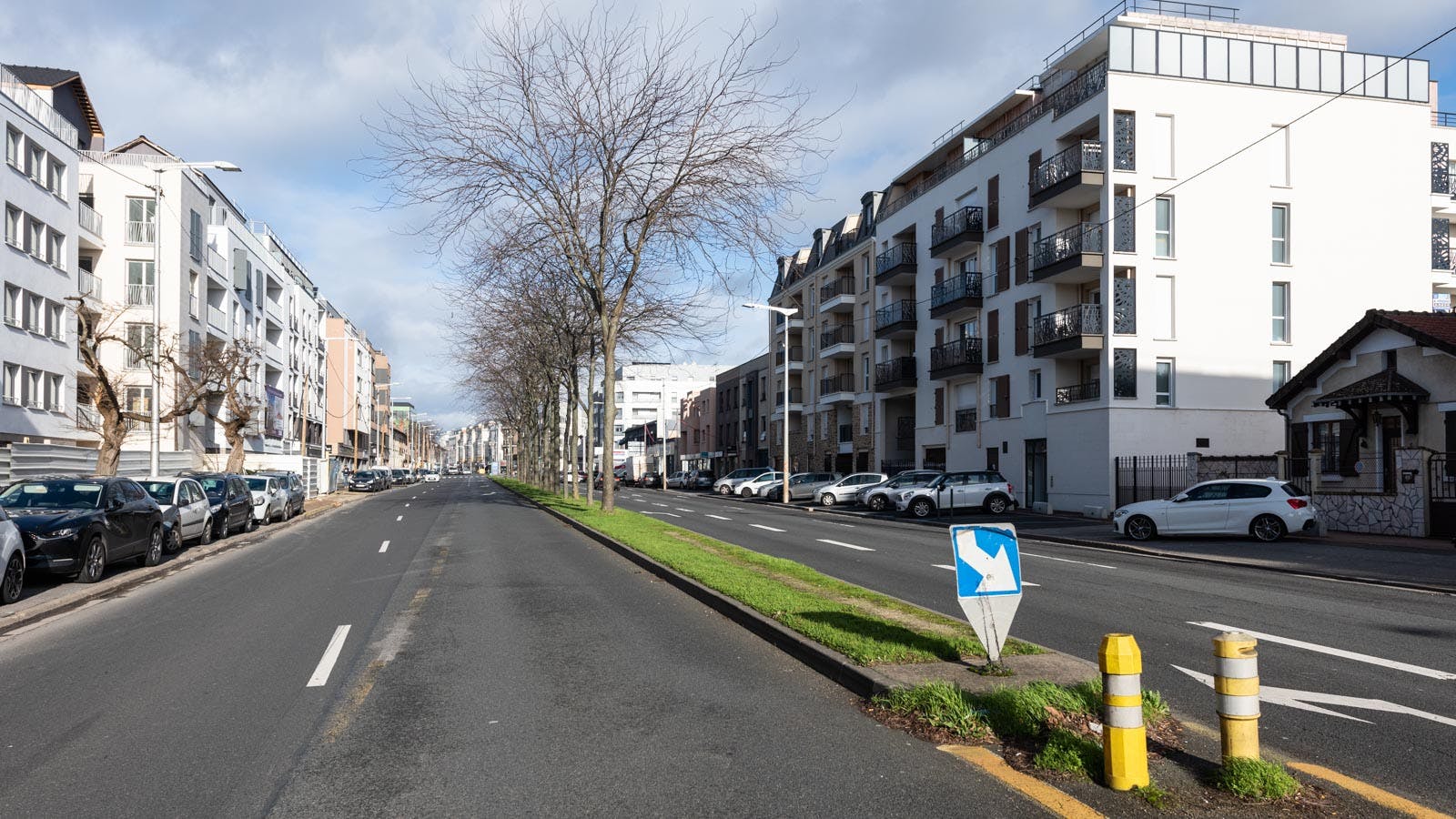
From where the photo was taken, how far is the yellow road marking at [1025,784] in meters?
4.62

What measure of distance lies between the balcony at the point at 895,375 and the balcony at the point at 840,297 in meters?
5.94

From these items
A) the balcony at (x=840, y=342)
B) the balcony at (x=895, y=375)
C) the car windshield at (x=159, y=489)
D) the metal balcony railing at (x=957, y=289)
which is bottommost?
the car windshield at (x=159, y=489)

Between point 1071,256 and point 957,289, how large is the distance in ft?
28.9

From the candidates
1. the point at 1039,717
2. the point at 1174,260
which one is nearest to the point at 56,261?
the point at 1174,260

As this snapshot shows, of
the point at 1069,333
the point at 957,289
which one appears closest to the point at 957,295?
the point at 957,289

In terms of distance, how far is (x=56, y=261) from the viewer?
3619cm

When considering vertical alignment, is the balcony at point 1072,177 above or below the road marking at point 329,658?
above

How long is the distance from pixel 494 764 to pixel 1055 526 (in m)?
24.5

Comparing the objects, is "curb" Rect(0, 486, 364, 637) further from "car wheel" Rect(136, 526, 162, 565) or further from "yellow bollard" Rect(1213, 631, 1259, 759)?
"yellow bollard" Rect(1213, 631, 1259, 759)

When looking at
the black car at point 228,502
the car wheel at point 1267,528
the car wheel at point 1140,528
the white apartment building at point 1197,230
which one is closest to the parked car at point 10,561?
the black car at point 228,502

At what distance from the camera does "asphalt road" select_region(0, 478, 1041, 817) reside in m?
4.93

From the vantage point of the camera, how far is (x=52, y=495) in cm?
1486

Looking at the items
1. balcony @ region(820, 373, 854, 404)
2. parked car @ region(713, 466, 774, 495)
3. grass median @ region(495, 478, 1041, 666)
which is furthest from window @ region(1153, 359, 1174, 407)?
parked car @ region(713, 466, 774, 495)

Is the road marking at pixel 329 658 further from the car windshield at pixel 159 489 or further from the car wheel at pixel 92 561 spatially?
the car windshield at pixel 159 489
